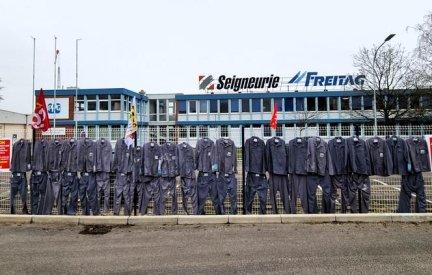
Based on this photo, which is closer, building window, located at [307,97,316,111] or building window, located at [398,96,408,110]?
building window, located at [398,96,408,110]

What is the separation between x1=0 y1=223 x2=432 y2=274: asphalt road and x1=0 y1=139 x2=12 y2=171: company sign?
5.92 feet

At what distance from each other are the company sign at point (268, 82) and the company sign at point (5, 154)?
33.6 metres

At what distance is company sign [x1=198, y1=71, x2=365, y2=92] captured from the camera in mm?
38406

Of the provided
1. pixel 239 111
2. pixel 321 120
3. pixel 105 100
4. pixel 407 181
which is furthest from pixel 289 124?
pixel 407 181

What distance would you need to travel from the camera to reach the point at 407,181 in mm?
7516

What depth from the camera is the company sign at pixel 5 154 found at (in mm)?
8008

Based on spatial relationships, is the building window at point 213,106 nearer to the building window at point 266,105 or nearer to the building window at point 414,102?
the building window at point 266,105

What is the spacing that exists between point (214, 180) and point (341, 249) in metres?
3.23

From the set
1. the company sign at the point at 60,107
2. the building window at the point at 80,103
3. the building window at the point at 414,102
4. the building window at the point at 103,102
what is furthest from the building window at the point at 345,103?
the company sign at the point at 60,107

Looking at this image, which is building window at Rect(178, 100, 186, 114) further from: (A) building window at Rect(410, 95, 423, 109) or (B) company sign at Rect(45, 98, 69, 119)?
(A) building window at Rect(410, 95, 423, 109)

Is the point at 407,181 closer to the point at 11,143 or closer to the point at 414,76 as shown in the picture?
the point at 11,143

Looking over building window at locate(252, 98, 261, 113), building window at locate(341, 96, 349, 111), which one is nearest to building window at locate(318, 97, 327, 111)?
building window at locate(341, 96, 349, 111)

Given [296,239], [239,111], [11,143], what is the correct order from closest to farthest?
1. [296,239]
2. [11,143]
3. [239,111]

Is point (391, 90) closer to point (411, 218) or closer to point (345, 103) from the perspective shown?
point (345, 103)
